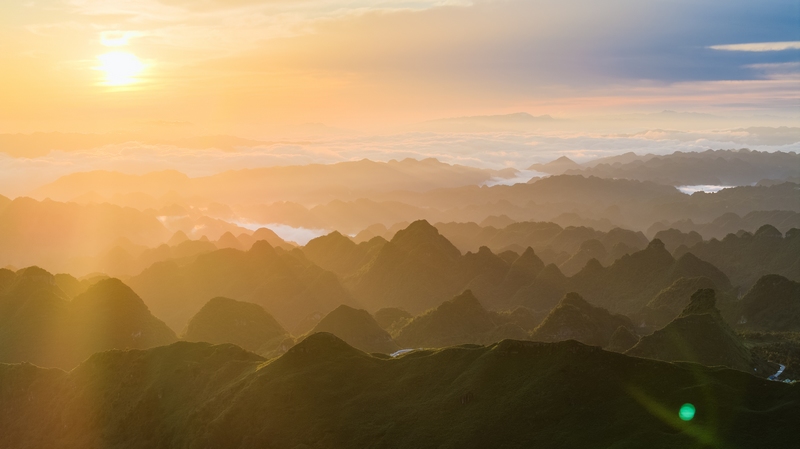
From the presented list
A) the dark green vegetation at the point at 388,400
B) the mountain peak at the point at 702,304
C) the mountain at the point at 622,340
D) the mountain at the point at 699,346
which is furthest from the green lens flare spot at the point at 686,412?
the mountain peak at the point at 702,304

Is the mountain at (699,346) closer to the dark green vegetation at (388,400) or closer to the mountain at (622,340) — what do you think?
the mountain at (622,340)

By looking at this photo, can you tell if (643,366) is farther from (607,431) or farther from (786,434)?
(786,434)

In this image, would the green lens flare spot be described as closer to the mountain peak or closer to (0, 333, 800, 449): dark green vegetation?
(0, 333, 800, 449): dark green vegetation

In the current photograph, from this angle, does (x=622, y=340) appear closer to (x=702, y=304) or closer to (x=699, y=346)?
(x=699, y=346)

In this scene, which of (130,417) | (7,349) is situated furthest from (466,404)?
(7,349)

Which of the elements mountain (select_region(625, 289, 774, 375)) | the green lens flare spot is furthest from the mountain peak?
the green lens flare spot

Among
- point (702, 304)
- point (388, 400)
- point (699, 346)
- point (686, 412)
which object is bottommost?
point (699, 346)

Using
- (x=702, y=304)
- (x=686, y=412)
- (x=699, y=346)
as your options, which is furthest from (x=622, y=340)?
(x=686, y=412)
